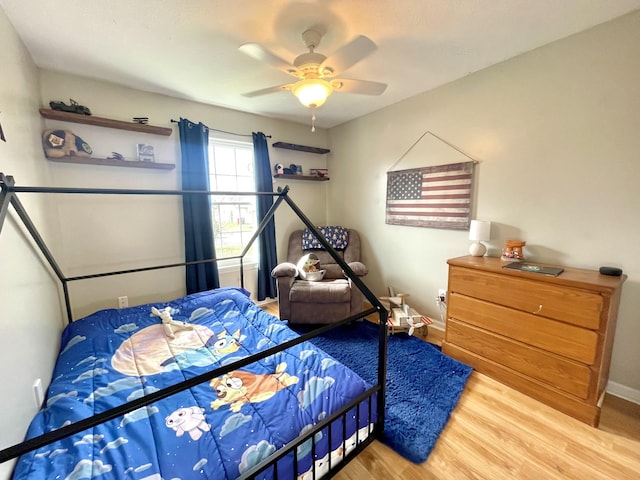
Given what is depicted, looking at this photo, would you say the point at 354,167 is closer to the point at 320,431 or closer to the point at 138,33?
the point at 138,33

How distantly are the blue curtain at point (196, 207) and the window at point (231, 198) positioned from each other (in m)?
0.22

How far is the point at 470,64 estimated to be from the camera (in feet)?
7.15

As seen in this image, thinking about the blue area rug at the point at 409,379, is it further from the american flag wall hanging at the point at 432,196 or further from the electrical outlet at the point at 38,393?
the electrical outlet at the point at 38,393

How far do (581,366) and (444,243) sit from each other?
1.34 m

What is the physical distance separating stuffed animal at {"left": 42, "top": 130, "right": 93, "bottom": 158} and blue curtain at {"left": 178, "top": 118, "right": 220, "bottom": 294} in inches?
31.6

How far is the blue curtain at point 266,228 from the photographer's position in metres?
3.26

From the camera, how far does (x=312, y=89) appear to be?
5.35 ft

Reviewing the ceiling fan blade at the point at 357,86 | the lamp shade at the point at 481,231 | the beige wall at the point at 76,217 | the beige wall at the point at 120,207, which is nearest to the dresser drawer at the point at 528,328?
the lamp shade at the point at 481,231

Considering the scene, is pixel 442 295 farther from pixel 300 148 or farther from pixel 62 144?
pixel 62 144

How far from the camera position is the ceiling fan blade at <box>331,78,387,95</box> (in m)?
1.73

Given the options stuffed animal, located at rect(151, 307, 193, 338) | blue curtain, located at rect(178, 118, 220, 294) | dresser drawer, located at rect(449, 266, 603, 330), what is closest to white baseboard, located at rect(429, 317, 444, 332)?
dresser drawer, located at rect(449, 266, 603, 330)

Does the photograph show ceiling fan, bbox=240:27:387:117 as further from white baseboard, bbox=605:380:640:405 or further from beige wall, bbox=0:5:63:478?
white baseboard, bbox=605:380:640:405

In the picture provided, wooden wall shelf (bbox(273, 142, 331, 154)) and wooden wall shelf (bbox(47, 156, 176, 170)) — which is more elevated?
wooden wall shelf (bbox(273, 142, 331, 154))

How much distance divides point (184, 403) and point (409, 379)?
1.53m
